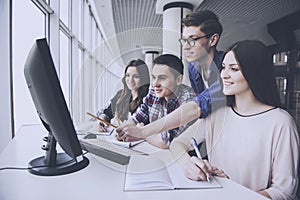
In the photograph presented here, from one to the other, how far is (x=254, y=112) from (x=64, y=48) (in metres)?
2.58

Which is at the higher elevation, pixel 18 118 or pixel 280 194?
pixel 18 118

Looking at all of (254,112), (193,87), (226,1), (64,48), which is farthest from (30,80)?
(64,48)

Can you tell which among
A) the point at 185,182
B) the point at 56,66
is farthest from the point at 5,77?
the point at 185,182

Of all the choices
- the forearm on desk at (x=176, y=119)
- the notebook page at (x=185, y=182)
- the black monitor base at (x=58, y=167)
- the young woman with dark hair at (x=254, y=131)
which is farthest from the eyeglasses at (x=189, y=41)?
the black monitor base at (x=58, y=167)

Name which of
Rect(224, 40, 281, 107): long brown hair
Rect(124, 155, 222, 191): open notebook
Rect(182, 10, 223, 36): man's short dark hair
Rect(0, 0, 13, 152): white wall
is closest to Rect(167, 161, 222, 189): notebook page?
Rect(124, 155, 222, 191): open notebook

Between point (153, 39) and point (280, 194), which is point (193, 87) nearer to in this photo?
point (153, 39)

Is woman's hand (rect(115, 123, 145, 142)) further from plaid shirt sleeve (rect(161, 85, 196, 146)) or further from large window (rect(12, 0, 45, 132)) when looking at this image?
large window (rect(12, 0, 45, 132))

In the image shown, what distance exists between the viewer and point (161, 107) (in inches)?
59.5

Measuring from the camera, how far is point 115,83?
1631mm

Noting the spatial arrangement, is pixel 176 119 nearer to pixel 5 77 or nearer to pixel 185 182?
pixel 185 182

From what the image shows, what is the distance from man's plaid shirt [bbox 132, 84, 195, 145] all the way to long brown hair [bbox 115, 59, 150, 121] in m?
0.04

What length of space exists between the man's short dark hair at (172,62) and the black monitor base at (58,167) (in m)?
0.79

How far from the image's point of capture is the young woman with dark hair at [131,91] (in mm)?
1544

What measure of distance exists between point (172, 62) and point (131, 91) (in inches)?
13.7
